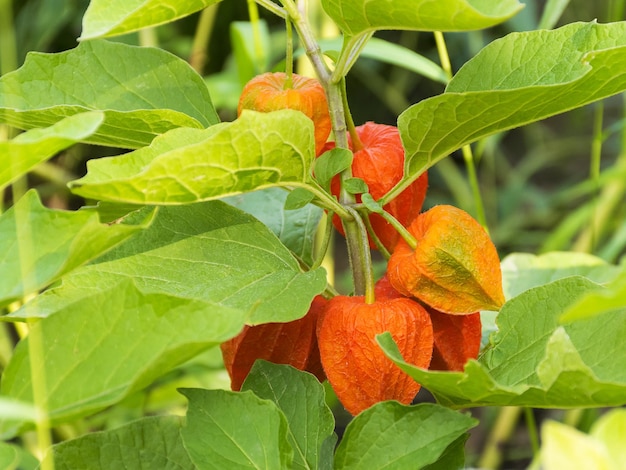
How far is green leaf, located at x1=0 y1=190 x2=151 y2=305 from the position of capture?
333 mm

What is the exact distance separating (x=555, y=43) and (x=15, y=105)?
0.85 feet

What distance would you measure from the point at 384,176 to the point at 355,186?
0.02 meters

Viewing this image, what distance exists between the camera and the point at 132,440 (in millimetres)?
458

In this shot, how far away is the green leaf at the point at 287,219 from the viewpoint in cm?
56

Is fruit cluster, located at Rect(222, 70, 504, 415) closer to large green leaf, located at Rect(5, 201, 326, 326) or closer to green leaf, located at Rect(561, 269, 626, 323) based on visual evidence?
large green leaf, located at Rect(5, 201, 326, 326)

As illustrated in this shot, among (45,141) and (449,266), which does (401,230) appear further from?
(45,141)

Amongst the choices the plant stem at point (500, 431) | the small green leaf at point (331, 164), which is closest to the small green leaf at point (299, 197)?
the small green leaf at point (331, 164)

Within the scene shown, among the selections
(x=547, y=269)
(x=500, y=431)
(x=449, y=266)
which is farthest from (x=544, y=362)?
(x=500, y=431)

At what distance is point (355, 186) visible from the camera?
43 centimetres

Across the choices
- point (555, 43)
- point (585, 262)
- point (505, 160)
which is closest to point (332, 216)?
point (555, 43)

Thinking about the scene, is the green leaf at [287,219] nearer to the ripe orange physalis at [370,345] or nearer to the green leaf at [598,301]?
the ripe orange physalis at [370,345]

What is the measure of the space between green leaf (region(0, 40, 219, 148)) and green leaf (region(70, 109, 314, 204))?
0.05 metres

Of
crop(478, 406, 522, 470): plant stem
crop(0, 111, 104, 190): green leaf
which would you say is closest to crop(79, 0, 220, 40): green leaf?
crop(0, 111, 104, 190): green leaf

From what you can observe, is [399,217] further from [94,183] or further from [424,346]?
[94,183]
